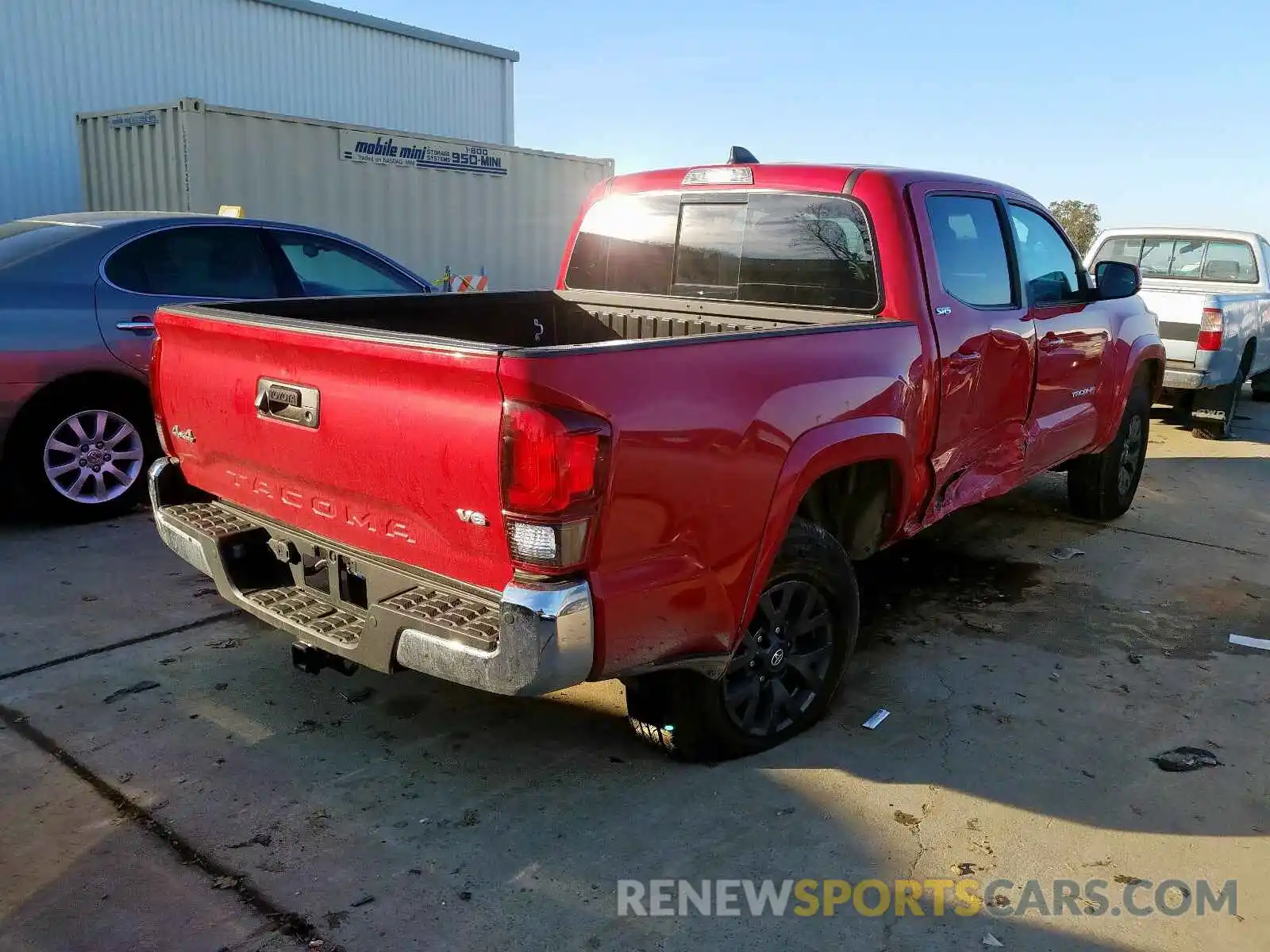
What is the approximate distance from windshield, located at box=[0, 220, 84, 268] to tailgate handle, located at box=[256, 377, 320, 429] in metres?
3.38

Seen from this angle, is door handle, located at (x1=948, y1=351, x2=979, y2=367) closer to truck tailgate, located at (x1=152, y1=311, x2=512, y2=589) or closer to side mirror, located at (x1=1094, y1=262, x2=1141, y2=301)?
side mirror, located at (x1=1094, y1=262, x2=1141, y2=301)

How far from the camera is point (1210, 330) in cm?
875

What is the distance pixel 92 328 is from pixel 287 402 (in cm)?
331

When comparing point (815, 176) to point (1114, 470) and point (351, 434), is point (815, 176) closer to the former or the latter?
point (351, 434)

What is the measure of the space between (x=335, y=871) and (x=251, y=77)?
1644 centimetres

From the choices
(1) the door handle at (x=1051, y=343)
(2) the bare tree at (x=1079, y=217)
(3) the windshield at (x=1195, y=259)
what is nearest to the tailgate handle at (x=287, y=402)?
(1) the door handle at (x=1051, y=343)

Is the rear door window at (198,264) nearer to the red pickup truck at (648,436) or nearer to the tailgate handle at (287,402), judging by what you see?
the red pickup truck at (648,436)

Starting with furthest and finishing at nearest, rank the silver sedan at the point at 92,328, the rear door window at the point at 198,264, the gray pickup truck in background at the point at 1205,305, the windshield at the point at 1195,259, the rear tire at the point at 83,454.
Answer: the windshield at the point at 1195,259 < the gray pickup truck in background at the point at 1205,305 < the rear door window at the point at 198,264 < the rear tire at the point at 83,454 < the silver sedan at the point at 92,328

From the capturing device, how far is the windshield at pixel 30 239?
218 inches

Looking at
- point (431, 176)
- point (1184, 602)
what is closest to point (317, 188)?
point (431, 176)

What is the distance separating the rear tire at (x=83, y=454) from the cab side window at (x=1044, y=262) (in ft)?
15.8

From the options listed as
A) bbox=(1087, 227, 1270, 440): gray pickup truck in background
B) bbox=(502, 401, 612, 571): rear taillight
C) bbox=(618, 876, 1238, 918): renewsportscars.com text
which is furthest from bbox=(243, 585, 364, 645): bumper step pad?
bbox=(1087, 227, 1270, 440): gray pickup truck in background

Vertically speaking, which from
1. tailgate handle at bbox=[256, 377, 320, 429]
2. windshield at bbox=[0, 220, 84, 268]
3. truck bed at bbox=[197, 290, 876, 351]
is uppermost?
windshield at bbox=[0, 220, 84, 268]

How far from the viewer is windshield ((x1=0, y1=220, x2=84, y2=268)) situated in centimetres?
554
